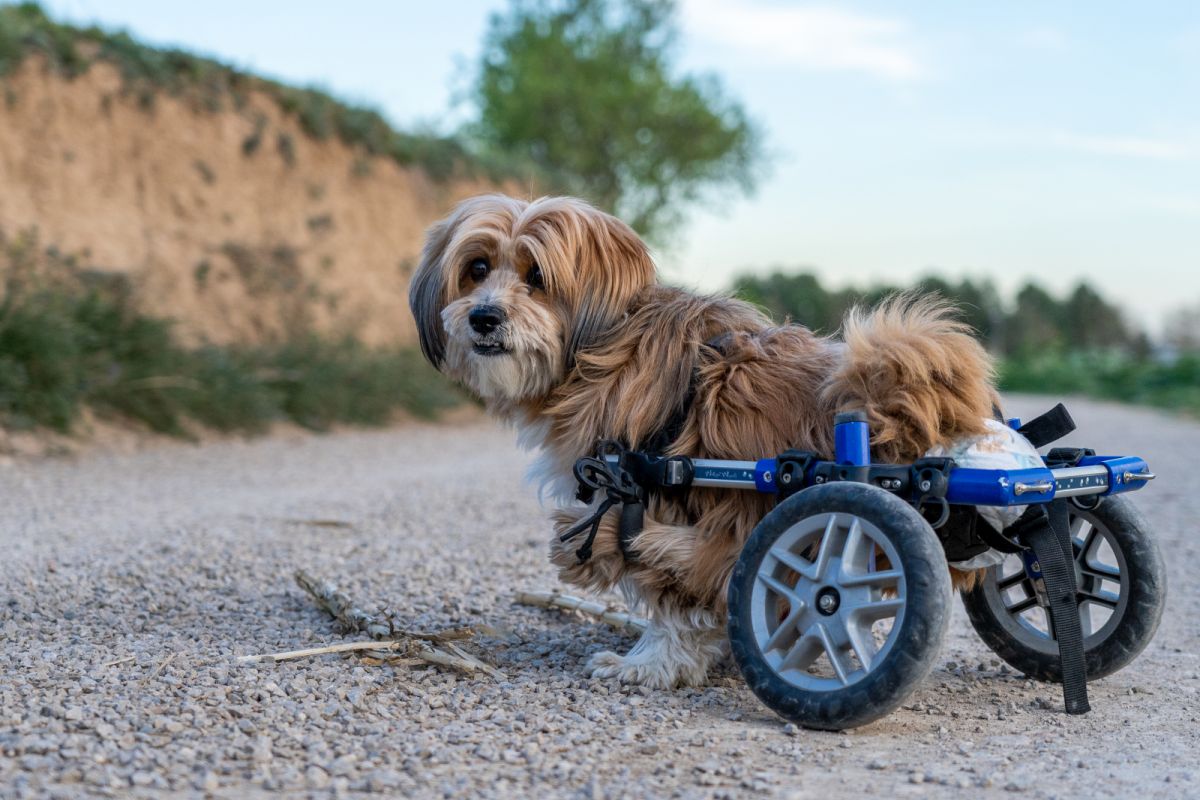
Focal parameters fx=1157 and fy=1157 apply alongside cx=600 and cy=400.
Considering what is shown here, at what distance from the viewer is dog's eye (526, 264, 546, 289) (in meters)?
4.16

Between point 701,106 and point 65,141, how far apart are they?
23.9 meters

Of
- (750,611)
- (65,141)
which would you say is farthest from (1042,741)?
(65,141)

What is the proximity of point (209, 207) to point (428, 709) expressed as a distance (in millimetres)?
15498

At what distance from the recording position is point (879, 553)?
3.58m

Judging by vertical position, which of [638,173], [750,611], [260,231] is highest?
[638,173]

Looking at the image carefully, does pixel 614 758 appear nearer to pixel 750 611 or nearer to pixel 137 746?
pixel 750 611

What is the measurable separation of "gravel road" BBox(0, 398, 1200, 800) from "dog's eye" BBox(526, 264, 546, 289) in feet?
4.57

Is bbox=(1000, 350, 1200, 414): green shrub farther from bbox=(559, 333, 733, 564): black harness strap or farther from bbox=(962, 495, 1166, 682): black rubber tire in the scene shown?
bbox=(559, 333, 733, 564): black harness strap

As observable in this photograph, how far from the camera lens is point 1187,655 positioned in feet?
15.9

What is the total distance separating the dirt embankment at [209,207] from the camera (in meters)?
15.1

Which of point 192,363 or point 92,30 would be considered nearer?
point 192,363

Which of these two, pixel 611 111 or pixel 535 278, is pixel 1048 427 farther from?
pixel 611 111

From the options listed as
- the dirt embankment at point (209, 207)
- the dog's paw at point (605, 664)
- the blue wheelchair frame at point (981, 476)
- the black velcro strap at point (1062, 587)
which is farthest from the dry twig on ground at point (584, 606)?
the dirt embankment at point (209, 207)

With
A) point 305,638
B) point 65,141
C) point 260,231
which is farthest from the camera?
point 260,231
